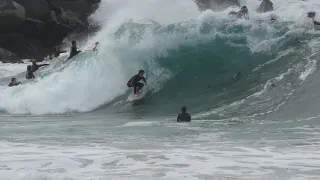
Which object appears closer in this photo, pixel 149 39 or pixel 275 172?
pixel 275 172

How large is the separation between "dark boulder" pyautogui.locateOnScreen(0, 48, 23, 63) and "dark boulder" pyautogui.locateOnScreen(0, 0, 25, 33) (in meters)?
2.00

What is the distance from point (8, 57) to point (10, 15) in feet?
9.63

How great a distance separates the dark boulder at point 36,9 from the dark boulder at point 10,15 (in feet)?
3.14

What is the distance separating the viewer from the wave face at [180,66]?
14.2 meters

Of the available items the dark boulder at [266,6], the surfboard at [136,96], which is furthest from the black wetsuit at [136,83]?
the dark boulder at [266,6]

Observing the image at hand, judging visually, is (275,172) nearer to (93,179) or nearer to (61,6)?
(93,179)

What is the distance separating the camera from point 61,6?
1325 inches

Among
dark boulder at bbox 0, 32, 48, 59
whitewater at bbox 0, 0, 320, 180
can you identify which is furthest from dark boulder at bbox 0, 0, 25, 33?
whitewater at bbox 0, 0, 320, 180

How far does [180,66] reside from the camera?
15.9 meters

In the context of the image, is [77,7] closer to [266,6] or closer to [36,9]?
[36,9]

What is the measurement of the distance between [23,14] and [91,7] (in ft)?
20.4

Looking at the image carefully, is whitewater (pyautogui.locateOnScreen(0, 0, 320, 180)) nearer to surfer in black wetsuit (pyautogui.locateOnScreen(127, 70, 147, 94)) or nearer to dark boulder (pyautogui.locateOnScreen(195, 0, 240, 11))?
surfer in black wetsuit (pyautogui.locateOnScreen(127, 70, 147, 94))

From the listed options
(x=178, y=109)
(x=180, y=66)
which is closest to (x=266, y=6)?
(x=180, y=66)

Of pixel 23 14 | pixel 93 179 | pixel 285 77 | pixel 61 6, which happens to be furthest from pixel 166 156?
pixel 61 6
